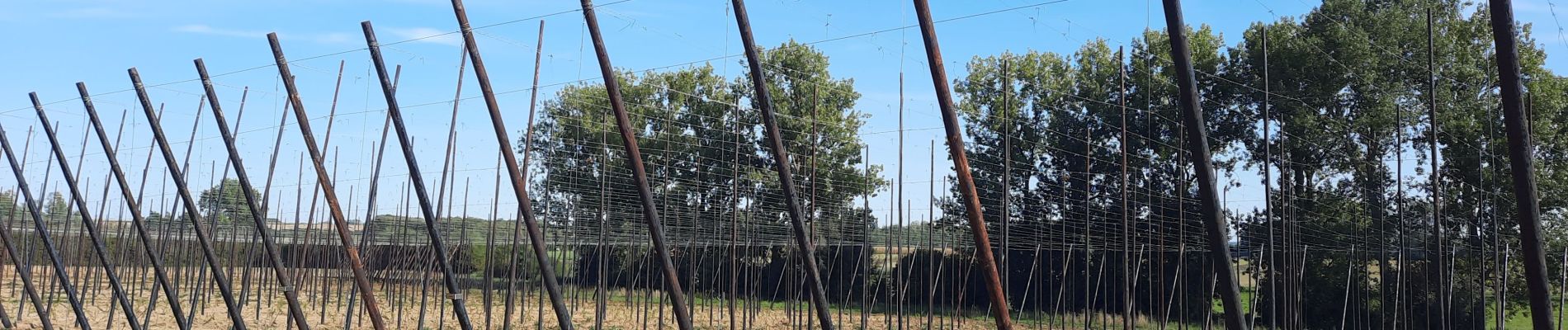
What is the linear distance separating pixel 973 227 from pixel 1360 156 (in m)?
15.7

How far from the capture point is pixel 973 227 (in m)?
5.24

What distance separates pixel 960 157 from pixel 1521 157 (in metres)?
2.12

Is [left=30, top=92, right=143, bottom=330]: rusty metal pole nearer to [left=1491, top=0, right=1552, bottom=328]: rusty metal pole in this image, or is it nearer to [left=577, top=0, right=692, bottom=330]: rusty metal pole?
[left=577, top=0, right=692, bottom=330]: rusty metal pole

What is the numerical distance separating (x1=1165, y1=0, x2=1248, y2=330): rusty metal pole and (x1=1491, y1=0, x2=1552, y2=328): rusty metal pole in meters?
1.03

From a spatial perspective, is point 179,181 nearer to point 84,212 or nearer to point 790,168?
point 84,212

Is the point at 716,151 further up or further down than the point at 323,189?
further up

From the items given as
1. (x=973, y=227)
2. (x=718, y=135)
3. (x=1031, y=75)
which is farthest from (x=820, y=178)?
(x=973, y=227)

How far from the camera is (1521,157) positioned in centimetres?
448

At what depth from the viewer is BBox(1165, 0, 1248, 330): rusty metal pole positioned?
4840mm

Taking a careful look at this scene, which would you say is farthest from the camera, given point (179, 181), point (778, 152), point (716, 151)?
point (716, 151)

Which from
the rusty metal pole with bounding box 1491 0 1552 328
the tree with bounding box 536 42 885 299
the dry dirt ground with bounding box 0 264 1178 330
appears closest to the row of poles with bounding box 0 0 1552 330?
the rusty metal pole with bounding box 1491 0 1552 328

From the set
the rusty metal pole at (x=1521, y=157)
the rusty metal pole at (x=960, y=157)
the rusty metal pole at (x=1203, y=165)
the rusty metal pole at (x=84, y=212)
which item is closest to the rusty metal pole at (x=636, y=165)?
the rusty metal pole at (x=960, y=157)

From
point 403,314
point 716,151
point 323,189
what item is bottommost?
point 403,314

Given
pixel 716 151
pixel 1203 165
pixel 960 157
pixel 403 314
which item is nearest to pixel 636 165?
pixel 960 157
